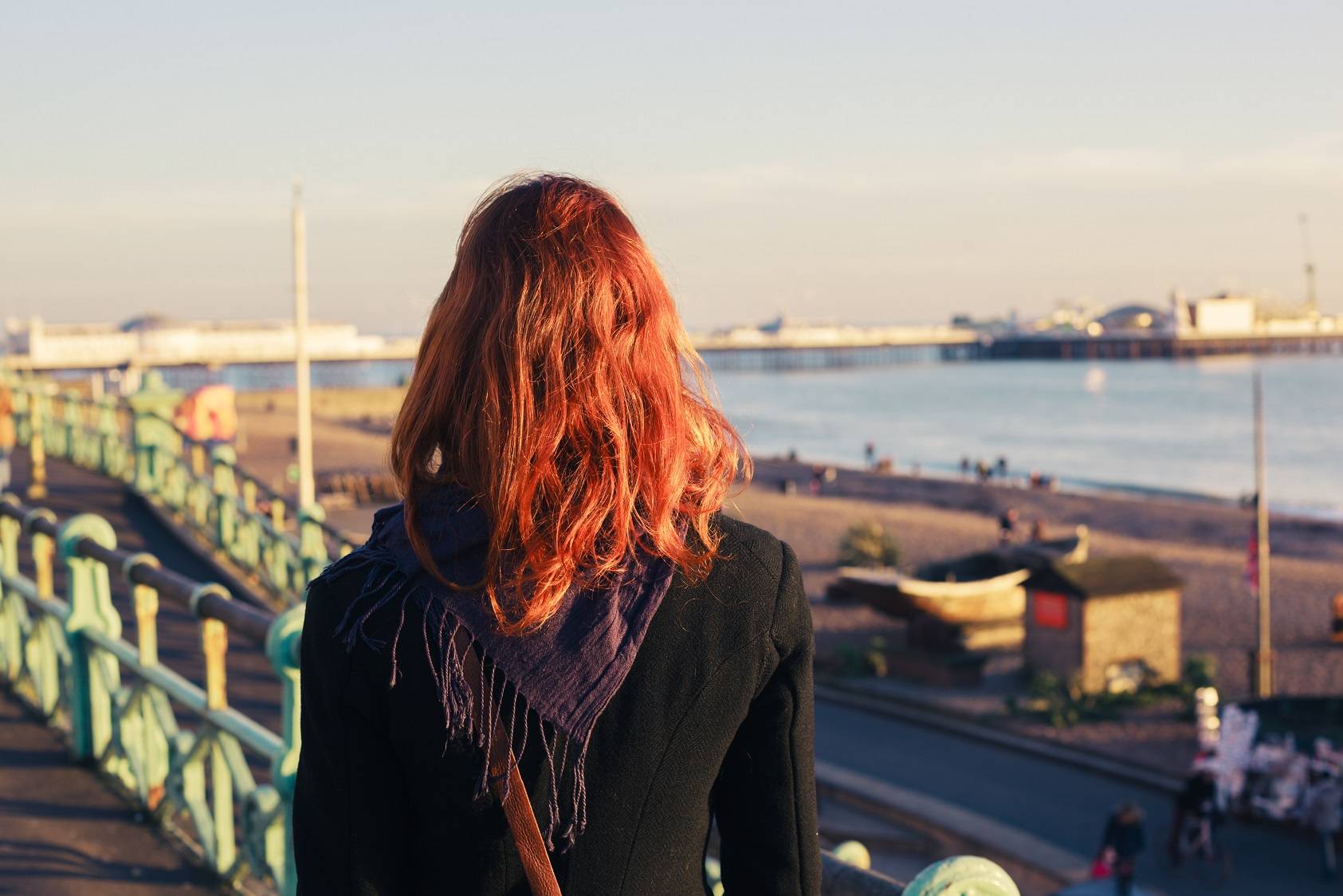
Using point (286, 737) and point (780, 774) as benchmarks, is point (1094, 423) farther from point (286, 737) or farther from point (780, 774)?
point (780, 774)

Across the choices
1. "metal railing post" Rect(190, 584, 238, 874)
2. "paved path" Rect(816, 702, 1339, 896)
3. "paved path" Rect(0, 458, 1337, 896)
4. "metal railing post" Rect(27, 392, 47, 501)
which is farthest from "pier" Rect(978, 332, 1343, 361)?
"metal railing post" Rect(190, 584, 238, 874)

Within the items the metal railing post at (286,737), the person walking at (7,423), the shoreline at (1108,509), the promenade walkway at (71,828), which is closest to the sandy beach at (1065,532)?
the shoreline at (1108,509)

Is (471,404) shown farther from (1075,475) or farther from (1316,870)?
(1075,475)

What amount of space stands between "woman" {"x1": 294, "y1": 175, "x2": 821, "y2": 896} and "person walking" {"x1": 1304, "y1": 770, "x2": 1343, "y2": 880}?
11.8m

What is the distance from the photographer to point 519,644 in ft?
5.19

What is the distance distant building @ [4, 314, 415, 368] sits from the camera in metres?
117

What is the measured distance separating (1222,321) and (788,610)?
7783 inches

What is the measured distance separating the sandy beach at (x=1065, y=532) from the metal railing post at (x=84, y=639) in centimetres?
1125

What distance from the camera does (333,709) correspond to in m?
1.61

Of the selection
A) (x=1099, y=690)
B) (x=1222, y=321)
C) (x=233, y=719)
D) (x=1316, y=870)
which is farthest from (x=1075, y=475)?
(x=1222, y=321)

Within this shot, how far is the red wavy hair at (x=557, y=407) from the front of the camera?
1.56m

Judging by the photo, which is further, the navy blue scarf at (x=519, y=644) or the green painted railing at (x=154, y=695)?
the green painted railing at (x=154, y=695)

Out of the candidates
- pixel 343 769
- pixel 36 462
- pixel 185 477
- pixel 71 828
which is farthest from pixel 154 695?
pixel 36 462

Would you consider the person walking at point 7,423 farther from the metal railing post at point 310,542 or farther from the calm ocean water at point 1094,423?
the calm ocean water at point 1094,423
